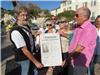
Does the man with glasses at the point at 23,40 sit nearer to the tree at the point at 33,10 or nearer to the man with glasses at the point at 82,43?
the man with glasses at the point at 82,43

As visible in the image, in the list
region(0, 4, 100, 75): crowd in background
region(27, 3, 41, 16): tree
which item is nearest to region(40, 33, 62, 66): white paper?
region(0, 4, 100, 75): crowd in background

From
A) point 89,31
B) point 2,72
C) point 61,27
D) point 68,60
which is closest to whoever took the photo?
point 89,31

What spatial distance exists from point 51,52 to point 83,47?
0.66 m

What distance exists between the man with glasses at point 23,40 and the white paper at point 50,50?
0.68 feet

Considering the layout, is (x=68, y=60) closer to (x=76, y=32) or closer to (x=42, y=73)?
(x=76, y=32)

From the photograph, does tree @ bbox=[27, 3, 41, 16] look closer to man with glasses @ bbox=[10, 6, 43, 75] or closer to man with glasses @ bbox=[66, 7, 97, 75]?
man with glasses @ bbox=[10, 6, 43, 75]

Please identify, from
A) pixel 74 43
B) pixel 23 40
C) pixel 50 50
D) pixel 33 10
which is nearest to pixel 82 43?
pixel 74 43

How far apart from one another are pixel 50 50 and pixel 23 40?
1.87 ft

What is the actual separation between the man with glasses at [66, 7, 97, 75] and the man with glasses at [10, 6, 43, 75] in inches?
22.9

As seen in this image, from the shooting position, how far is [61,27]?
6422 mm

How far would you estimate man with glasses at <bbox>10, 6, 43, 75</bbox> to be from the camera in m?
5.31

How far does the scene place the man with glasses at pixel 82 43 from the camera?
5.27m

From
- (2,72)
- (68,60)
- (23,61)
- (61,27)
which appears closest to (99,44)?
(61,27)

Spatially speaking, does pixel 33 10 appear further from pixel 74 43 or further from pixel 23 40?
pixel 23 40
